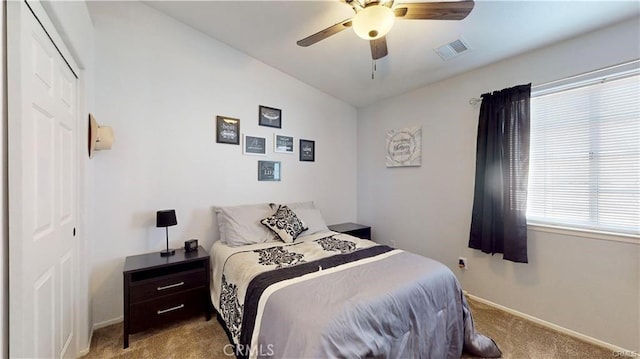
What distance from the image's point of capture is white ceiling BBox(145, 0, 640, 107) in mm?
1894

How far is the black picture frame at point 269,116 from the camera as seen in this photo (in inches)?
125

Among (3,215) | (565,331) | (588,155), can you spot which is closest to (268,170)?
(3,215)

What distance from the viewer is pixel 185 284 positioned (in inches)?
87.4

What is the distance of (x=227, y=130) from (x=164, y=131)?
0.63 metres

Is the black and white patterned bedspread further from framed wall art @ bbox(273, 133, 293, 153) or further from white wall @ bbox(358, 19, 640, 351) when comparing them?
framed wall art @ bbox(273, 133, 293, 153)

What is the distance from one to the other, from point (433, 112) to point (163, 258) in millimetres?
3360

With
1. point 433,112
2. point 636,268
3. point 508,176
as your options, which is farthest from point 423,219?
point 636,268

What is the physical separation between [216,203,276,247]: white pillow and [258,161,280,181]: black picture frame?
1.69 feet

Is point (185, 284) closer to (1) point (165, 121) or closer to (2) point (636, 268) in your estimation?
(1) point (165, 121)

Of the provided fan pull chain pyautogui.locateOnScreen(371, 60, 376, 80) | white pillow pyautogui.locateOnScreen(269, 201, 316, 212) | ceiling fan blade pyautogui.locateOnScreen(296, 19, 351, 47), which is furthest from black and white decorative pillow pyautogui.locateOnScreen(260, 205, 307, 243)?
fan pull chain pyautogui.locateOnScreen(371, 60, 376, 80)

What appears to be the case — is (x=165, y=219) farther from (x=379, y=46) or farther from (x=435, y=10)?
(x=435, y=10)

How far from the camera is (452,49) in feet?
7.94

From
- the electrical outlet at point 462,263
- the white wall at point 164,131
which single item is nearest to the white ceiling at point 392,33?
the white wall at point 164,131

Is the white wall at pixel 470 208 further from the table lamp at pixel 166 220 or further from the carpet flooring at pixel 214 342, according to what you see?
the table lamp at pixel 166 220
